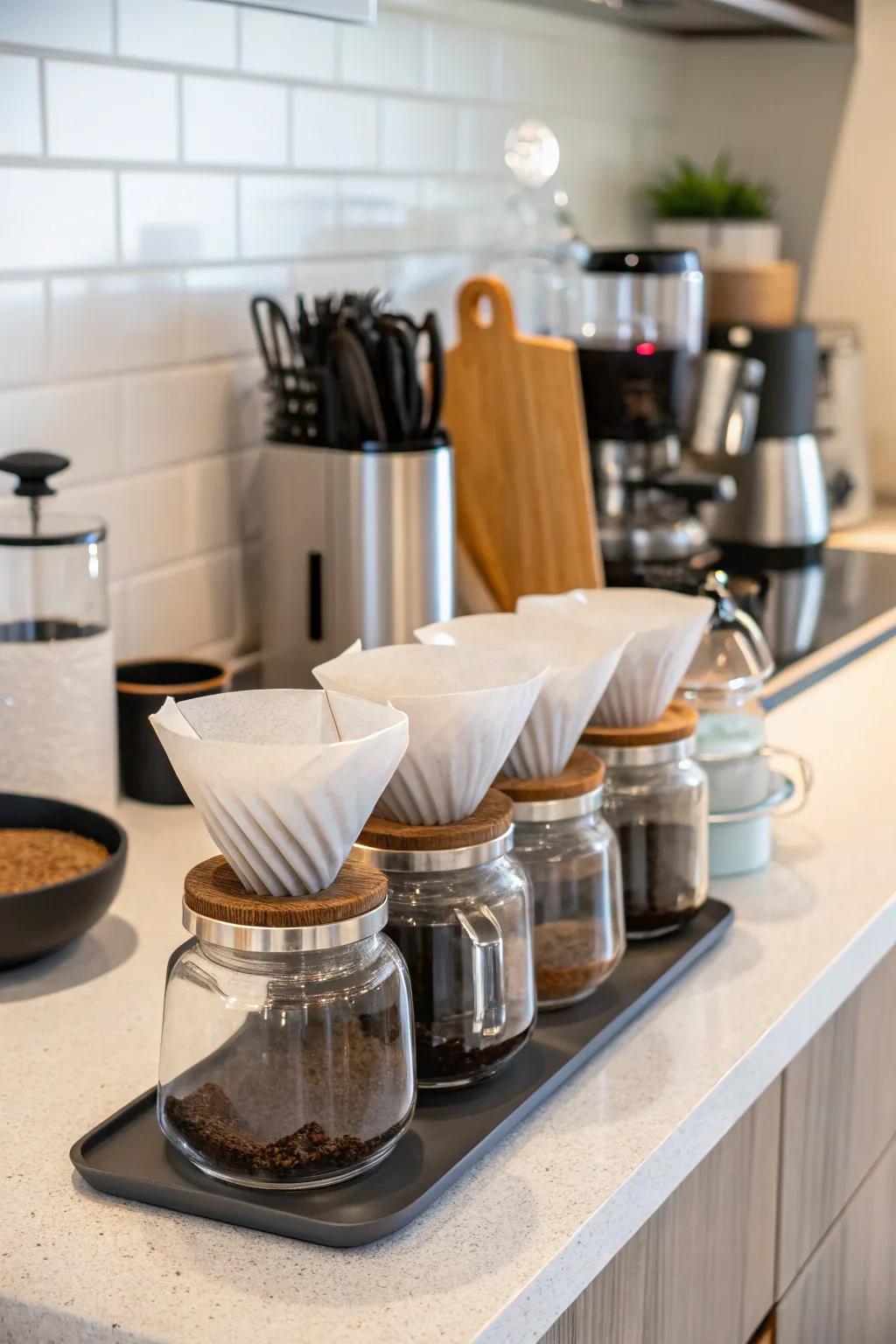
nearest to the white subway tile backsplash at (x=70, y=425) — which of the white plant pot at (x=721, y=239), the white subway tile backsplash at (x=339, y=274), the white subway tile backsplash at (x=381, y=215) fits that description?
the white subway tile backsplash at (x=339, y=274)

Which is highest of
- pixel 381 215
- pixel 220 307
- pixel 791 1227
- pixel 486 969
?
pixel 381 215

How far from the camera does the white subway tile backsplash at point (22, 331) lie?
4.57 ft

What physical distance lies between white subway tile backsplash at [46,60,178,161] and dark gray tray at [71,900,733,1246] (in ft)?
2.94

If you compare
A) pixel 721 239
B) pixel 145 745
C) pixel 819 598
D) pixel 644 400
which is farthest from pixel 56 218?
pixel 721 239

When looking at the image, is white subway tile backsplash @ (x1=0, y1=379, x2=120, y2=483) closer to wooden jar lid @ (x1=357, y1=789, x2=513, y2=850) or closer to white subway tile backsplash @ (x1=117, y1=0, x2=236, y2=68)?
white subway tile backsplash @ (x1=117, y1=0, x2=236, y2=68)

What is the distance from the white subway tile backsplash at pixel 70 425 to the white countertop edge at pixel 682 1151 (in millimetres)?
811

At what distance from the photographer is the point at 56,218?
1.43m

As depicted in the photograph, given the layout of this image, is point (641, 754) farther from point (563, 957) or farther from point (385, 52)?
point (385, 52)

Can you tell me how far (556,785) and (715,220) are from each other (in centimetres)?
182

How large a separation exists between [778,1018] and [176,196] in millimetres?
997

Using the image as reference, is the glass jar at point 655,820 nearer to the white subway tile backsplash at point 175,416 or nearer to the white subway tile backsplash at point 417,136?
the white subway tile backsplash at point 175,416

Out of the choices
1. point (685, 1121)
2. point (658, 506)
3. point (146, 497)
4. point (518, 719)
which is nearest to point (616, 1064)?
point (685, 1121)

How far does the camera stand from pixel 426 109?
201 centimetres

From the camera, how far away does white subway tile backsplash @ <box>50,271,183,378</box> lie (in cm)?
145
